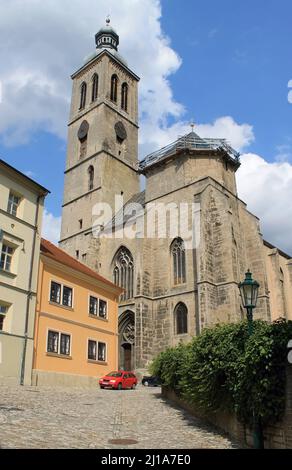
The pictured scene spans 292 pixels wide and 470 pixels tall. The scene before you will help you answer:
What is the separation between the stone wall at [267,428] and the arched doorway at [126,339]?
69.4 ft

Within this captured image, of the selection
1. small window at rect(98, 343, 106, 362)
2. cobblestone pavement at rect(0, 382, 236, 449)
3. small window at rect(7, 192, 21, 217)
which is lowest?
cobblestone pavement at rect(0, 382, 236, 449)

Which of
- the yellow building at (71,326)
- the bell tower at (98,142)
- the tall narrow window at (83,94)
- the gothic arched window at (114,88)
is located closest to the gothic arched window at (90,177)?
the bell tower at (98,142)

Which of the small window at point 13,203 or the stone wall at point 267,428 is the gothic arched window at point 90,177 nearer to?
the small window at point 13,203

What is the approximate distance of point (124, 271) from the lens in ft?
117

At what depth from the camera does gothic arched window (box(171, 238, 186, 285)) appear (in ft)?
106

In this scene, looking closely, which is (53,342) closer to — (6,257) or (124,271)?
(6,257)

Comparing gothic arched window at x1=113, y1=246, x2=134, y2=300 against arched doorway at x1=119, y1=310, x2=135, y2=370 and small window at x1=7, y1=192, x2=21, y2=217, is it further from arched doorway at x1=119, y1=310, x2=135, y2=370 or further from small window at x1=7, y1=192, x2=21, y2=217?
small window at x1=7, y1=192, x2=21, y2=217

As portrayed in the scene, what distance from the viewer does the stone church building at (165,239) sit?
30481 millimetres

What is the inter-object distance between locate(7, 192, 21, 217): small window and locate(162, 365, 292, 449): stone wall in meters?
12.6

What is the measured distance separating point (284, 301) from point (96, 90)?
31.1 metres

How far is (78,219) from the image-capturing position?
44.2 meters

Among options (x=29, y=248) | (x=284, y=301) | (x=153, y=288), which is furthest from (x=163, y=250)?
(x=29, y=248)

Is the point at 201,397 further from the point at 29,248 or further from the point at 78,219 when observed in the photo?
the point at 78,219

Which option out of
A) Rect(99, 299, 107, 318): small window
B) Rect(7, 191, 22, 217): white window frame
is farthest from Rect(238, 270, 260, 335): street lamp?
Rect(99, 299, 107, 318): small window
